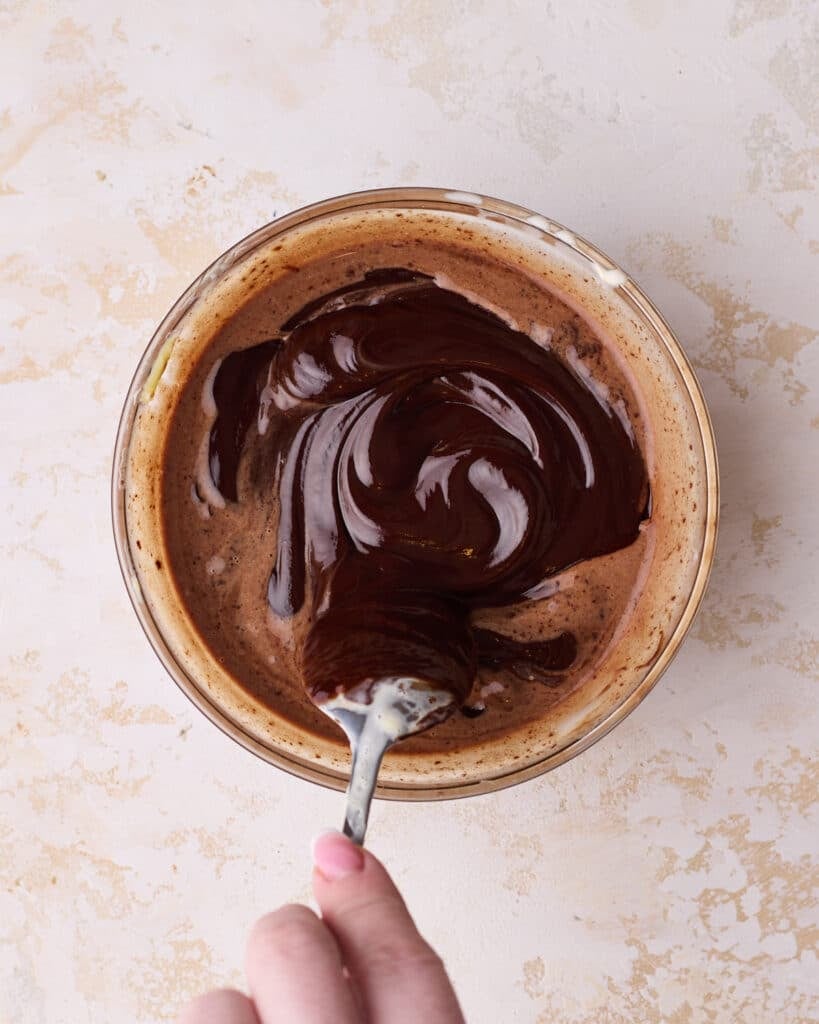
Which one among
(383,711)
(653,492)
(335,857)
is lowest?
(335,857)

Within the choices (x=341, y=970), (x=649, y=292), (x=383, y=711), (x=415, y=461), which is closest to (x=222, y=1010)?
(x=341, y=970)

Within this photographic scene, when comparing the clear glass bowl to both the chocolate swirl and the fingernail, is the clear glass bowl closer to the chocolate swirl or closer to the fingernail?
the chocolate swirl

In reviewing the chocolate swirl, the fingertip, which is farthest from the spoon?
the fingertip

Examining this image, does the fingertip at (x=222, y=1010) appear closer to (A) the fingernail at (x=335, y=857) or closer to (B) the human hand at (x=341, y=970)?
(B) the human hand at (x=341, y=970)

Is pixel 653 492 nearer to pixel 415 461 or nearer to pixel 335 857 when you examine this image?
pixel 415 461

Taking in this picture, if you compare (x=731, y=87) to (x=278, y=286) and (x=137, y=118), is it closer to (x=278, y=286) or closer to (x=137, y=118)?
(x=278, y=286)
